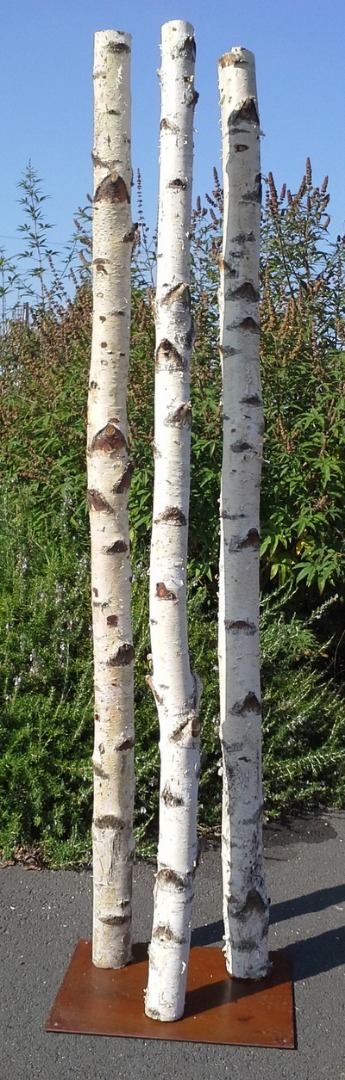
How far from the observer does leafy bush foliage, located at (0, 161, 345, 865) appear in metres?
4.80

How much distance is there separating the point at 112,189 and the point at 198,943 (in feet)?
8.53

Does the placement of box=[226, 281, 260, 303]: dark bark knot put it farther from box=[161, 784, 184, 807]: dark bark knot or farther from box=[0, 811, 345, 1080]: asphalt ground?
box=[0, 811, 345, 1080]: asphalt ground

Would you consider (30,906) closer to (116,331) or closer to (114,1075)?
(114,1075)

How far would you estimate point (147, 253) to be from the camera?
6293 mm

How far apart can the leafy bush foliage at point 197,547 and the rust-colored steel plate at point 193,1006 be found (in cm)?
97

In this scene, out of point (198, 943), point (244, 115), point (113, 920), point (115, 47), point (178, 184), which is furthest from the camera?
point (198, 943)

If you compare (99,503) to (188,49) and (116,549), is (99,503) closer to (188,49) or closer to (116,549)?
(116,549)

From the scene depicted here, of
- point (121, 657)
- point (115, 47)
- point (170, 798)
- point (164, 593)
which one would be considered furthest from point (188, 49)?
point (170, 798)

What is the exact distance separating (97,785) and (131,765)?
5.0 inches

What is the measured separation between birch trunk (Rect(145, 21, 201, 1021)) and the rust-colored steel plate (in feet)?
0.37

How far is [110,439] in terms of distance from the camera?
3.28 metres

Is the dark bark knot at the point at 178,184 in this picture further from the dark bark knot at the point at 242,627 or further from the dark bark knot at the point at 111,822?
the dark bark knot at the point at 111,822

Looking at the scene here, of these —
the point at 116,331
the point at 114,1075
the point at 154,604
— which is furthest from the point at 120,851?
the point at 116,331

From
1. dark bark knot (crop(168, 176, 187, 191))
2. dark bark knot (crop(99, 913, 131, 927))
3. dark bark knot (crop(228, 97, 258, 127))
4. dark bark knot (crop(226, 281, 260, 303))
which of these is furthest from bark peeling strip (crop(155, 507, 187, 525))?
dark bark knot (crop(99, 913, 131, 927))
